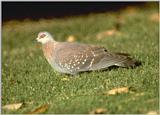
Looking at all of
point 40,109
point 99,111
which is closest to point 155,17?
point 40,109

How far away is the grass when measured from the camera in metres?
7.73

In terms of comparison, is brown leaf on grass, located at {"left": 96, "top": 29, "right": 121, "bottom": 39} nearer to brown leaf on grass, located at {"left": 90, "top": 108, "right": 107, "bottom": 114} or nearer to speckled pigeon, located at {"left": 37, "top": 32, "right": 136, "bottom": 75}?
speckled pigeon, located at {"left": 37, "top": 32, "right": 136, "bottom": 75}

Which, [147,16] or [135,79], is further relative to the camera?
[147,16]

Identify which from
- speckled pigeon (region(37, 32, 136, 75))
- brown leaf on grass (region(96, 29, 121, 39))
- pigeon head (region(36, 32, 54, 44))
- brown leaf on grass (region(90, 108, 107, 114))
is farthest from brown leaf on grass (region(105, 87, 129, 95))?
brown leaf on grass (region(96, 29, 121, 39))

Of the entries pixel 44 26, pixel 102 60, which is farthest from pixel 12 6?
pixel 102 60

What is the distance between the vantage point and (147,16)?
17094 millimetres

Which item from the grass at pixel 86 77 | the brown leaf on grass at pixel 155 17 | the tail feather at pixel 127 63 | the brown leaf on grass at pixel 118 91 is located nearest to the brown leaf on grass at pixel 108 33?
the grass at pixel 86 77

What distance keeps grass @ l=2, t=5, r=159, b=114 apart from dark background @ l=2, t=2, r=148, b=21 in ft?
9.69

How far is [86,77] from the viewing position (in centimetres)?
920

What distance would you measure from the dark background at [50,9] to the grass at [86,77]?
9.69ft

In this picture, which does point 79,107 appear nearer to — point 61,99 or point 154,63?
point 61,99

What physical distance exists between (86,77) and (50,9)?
1118cm

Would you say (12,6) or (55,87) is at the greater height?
(12,6)

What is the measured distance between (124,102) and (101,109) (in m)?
0.36
